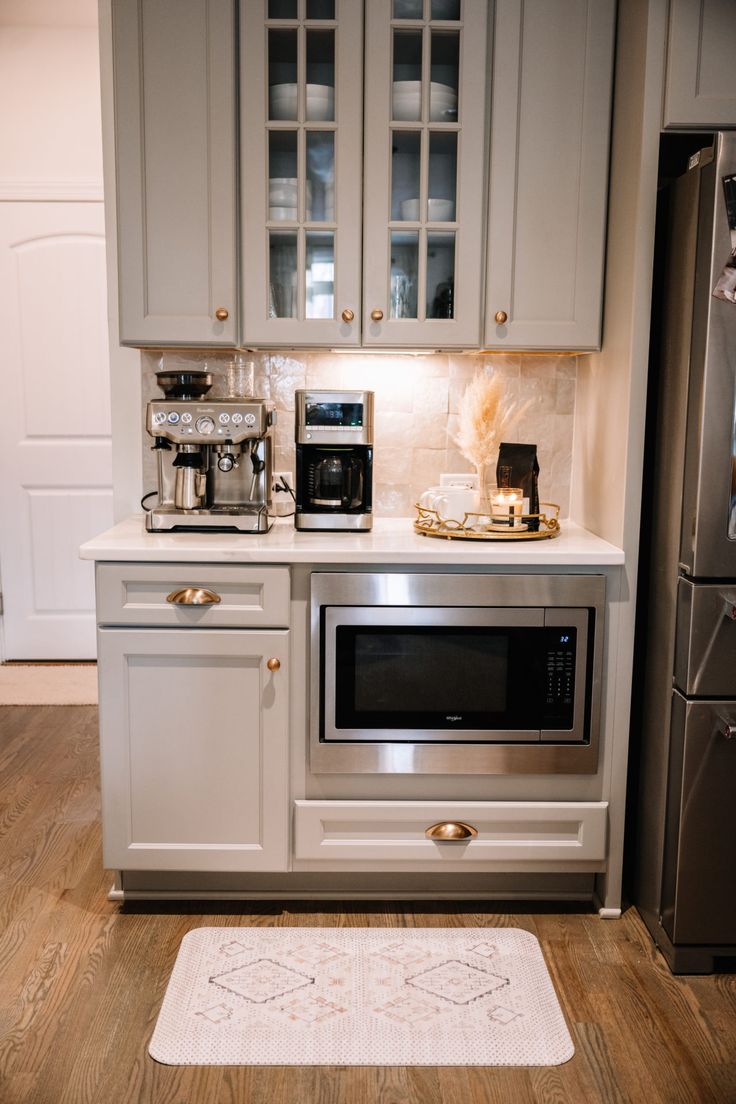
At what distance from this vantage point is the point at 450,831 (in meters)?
2.34

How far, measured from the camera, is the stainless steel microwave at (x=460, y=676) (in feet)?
7.45

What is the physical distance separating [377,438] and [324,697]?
0.89 m

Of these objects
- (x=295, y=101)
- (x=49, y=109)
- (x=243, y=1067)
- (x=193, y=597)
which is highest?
(x=49, y=109)

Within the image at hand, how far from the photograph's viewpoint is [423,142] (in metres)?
2.40

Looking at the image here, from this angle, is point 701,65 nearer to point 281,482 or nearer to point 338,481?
point 338,481

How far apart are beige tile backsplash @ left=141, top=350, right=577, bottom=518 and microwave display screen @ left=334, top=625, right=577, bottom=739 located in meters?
0.66

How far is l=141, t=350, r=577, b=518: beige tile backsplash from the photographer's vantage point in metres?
2.78

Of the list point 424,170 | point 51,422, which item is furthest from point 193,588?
point 51,422

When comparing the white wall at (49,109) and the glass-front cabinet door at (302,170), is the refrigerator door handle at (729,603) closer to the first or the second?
the glass-front cabinet door at (302,170)

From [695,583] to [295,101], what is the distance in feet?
5.15

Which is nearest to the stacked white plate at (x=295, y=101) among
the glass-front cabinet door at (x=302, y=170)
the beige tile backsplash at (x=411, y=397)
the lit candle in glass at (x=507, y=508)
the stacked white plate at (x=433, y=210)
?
the glass-front cabinet door at (x=302, y=170)

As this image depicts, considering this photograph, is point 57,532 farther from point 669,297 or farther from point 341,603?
point 669,297

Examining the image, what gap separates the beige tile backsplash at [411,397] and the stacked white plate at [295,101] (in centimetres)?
66

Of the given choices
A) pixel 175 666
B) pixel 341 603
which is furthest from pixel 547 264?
pixel 175 666
